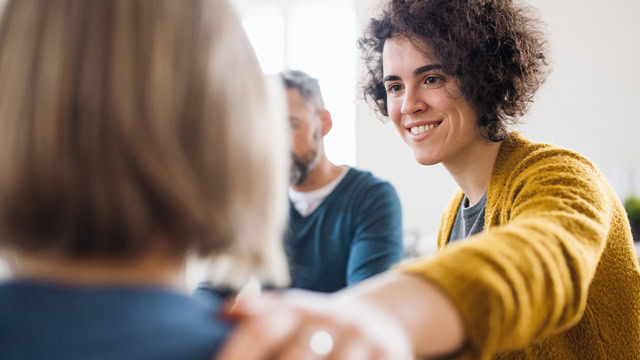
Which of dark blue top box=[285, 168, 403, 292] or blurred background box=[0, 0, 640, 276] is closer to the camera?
dark blue top box=[285, 168, 403, 292]

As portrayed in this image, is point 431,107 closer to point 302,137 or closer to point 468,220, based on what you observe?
point 468,220

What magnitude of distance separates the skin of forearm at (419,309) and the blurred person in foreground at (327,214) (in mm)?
1050

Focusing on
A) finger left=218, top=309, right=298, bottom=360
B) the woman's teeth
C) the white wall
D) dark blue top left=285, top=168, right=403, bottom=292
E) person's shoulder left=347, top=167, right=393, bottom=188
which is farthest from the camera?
the white wall

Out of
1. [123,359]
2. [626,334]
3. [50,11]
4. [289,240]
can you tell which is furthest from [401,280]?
[289,240]

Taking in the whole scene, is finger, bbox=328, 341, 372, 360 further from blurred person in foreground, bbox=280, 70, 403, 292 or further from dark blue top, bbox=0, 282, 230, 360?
blurred person in foreground, bbox=280, 70, 403, 292

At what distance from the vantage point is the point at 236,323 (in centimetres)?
45

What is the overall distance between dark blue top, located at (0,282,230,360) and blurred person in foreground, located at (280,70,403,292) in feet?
3.85

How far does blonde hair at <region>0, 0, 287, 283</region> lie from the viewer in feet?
1.37

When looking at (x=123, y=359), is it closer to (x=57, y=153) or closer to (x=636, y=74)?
(x=57, y=153)

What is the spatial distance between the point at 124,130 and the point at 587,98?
456 cm

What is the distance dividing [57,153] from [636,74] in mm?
4728

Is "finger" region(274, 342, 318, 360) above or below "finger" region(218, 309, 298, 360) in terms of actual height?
below

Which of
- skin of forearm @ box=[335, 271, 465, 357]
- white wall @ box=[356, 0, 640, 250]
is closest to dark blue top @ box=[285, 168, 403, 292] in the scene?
skin of forearm @ box=[335, 271, 465, 357]

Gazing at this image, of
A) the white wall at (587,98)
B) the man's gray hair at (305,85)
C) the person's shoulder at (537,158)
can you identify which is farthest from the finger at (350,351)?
the white wall at (587,98)
